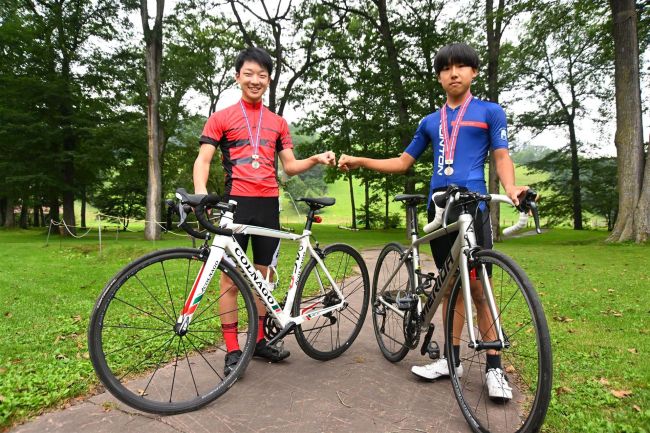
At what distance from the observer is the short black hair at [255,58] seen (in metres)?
2.77

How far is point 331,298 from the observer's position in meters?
3.21

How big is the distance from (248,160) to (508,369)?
7.86ft

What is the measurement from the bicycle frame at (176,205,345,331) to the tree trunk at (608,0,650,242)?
12237 mm

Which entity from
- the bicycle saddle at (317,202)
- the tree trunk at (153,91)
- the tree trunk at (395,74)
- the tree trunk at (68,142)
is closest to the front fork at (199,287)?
the bicycle saddle at (317,202)

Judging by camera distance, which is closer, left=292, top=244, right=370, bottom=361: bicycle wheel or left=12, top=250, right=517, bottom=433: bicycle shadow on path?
left=12, top=250, right=517, bottom=433: bicycle shadow on path

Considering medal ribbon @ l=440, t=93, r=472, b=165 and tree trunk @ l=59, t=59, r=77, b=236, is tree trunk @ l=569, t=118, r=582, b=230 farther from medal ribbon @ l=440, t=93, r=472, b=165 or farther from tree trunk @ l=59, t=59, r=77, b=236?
tree trunk @ l=59, t=59, r=77, b=236

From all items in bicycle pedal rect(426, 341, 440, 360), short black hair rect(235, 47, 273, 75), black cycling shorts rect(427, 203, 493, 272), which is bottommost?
bicycle pedal rect(426, 341, 440, 360)

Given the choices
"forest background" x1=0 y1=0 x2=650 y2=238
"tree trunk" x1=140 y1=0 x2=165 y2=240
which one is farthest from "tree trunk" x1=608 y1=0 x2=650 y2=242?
"tree trunk" x1=140 y1=0 x2=165 y2=240

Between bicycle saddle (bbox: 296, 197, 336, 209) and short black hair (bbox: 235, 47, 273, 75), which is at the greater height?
short black hair (bbox: 235, 47, 273, 75)

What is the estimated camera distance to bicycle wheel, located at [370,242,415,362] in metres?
3.00

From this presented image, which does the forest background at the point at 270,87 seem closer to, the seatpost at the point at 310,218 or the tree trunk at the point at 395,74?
the tree trunk at the point at 395,74

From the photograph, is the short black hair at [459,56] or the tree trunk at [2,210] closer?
the short black hair at [459,56]

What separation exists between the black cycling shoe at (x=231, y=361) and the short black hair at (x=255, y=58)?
1956 mm

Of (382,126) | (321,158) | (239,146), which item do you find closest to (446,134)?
(321,158)
